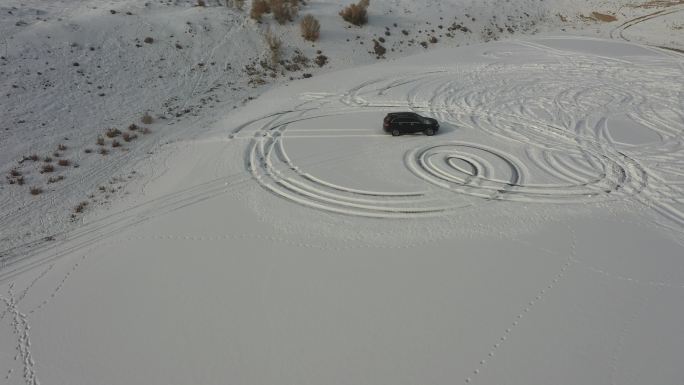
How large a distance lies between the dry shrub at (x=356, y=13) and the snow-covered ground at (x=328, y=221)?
10176 mm

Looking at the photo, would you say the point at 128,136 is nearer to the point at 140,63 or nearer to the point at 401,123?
the point at 140,63

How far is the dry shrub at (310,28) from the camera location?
36.2m

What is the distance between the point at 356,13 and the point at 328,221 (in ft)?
98.2

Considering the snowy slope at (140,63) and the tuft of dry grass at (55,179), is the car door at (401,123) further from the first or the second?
the tuft of dry grass at (55,179)

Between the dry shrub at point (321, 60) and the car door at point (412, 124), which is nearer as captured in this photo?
the car door at point (412, 124)

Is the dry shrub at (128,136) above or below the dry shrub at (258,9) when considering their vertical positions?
below

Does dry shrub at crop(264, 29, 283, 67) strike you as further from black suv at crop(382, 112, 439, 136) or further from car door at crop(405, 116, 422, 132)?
car door at crop(405, 116, 422, 132)

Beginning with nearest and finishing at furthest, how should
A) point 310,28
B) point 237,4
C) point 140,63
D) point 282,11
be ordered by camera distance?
point 140,63 < point 310,28 < point 282,11 < point 237,4

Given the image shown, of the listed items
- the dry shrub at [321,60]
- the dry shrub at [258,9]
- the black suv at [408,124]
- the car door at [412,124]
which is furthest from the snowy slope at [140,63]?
the car door at [412,124]

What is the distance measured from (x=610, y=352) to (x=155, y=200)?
16433mm

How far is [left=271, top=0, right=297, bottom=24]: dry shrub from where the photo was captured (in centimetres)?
3731

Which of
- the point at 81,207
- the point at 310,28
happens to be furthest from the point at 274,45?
the point at 81,207

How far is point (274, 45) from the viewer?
34.5 meters

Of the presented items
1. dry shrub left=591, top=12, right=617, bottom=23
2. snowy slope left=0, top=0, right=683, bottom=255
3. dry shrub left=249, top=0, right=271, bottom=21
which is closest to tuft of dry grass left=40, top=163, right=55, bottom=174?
snowy slope left=0, top=0, right=683, bottom=255
